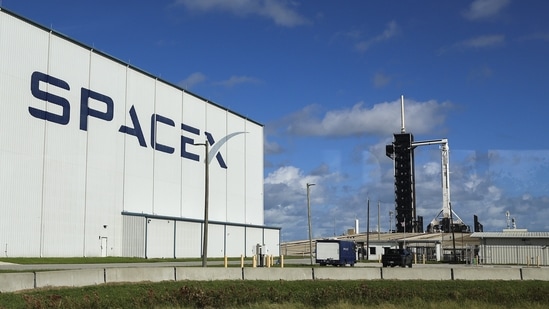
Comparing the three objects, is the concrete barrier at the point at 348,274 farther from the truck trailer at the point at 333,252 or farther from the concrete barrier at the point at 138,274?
the truck trailer at the point at 333,252

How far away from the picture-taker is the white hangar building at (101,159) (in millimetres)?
51062

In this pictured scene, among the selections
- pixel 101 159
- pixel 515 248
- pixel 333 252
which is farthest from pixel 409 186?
pixel 101 159

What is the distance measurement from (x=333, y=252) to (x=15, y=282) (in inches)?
1523

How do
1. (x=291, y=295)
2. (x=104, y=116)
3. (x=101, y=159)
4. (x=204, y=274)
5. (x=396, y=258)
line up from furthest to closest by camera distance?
(x=104, y=116) < (x=101, y=159) < (x=396, y=258) < (x=204, y=274) < (x=291, y=295)

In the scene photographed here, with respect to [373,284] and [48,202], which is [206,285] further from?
[48,202]

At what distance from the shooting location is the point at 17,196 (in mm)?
50188

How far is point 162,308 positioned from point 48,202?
3195 centimetres

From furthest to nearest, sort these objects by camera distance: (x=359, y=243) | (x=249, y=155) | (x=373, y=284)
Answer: (x=359, y=243) < (x=249, y=155) < (x=373, y=284)

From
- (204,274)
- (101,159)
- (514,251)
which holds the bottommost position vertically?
(204,274)

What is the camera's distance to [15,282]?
87.7ft

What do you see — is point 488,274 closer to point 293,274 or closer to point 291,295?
point 293,274

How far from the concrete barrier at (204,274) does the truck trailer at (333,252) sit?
27.1m

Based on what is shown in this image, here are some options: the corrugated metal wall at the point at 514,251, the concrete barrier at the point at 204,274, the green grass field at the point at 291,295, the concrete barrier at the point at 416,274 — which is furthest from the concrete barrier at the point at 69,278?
the corrugated metal wall at the point at 514,251

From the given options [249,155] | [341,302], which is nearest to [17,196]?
[341,302]
